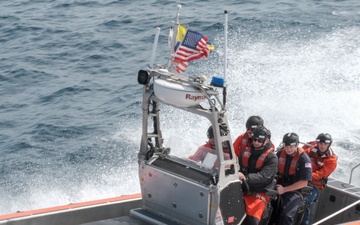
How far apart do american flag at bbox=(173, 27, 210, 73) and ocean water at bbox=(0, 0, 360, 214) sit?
4907 mm

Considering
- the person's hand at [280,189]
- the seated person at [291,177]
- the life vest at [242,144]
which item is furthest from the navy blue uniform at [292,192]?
the life vest at [242,144]

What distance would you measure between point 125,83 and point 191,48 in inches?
391

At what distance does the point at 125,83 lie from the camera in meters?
17.1

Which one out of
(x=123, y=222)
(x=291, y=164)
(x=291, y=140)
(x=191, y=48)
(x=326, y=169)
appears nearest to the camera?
(x=191, y=48)

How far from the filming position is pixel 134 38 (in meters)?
20.2

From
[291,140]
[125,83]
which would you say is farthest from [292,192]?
[125,83]

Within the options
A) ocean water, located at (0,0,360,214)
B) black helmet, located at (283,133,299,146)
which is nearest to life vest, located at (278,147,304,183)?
black helmet, located at (283,133,299,146)

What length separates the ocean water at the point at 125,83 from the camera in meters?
13.2

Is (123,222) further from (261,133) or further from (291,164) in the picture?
(291,164)

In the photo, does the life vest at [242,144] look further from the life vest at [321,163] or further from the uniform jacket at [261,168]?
the life vest at [321,163]

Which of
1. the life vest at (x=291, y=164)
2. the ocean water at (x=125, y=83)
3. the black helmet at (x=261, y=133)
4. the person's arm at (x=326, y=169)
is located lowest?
the ocean water at (x=125, y=83)

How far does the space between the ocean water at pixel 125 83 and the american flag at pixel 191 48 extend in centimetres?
491

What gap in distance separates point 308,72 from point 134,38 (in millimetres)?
5579

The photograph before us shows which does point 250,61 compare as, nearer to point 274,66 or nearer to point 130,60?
point 274,66
